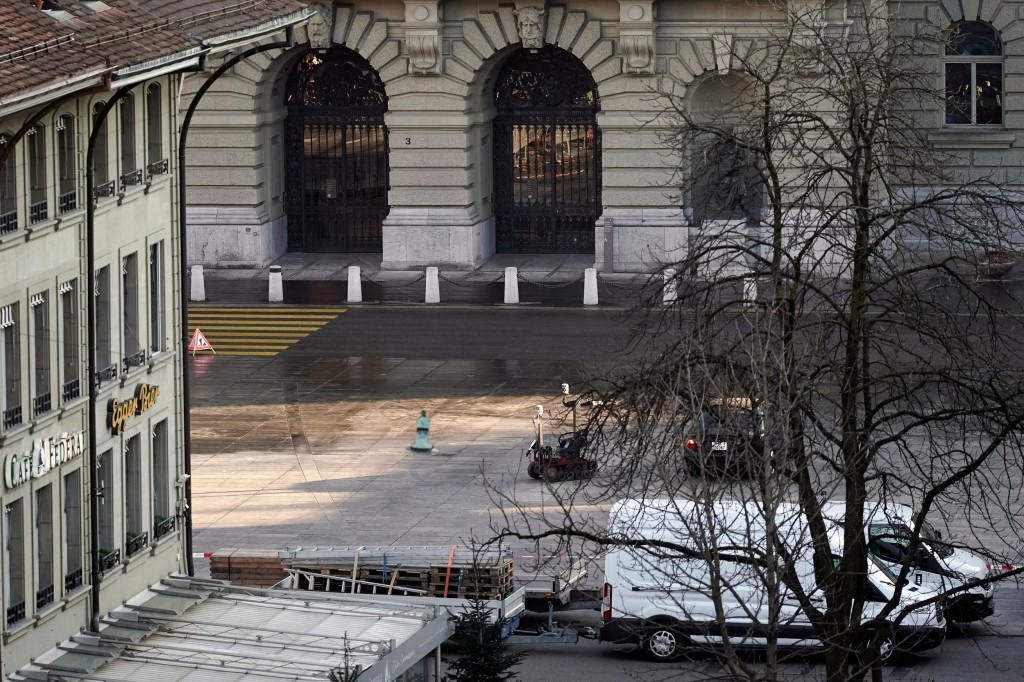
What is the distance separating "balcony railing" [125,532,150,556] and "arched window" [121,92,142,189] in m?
4.23

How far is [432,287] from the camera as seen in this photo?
5466 centimetres

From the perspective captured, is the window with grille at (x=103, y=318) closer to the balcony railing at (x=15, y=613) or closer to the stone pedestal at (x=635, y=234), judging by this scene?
the balcony railing at (x=15, y=613)

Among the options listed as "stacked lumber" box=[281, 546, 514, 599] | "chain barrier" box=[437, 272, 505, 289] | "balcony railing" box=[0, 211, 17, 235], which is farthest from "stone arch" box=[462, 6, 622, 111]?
"balcony railing" box=[0, 211, 17, 235]

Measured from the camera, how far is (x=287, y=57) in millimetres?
59188

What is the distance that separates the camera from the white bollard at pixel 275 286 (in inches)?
2163

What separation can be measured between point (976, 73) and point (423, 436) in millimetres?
24640

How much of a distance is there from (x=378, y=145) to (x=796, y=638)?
33154mm

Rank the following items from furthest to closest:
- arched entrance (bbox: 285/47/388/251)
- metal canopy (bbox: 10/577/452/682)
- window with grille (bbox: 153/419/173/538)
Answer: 1. arched entrance (bbox: 285/47/388/251)
2. window with grille (bbox: 153/419/173/538)
3. metal canopy (bbox: 10/577/452/682)

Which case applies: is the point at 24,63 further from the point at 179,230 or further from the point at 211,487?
the point at 211,487

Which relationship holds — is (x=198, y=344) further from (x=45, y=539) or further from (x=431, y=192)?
(x=45, y=539)

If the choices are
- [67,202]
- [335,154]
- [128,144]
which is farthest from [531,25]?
[67,202]

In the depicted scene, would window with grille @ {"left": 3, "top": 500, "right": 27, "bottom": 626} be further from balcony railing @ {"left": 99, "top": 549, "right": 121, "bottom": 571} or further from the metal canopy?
balcony railing @ {"left": 99, "top": 549, "right": 121, "bottom": 571}

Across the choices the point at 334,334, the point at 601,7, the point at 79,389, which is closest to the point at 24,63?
the point at 79,389

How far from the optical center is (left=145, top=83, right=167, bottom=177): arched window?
96.2ft
